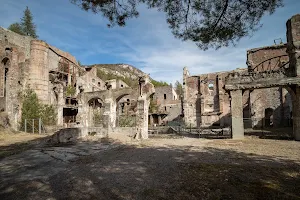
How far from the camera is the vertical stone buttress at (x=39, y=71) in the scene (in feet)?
81.6

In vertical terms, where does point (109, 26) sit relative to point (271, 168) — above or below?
above

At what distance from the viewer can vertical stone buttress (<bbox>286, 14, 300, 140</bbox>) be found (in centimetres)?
1187

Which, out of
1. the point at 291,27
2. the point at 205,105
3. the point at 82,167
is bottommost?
the point at 82,167

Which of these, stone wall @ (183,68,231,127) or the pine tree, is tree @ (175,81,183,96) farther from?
the pine tree

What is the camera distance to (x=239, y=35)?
7062 millimetres

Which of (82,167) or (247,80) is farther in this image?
(247,80)

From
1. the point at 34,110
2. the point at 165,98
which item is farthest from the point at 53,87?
the point at 165,98

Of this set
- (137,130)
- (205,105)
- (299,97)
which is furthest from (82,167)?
(205,105)

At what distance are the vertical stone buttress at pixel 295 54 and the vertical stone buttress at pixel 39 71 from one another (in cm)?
2680

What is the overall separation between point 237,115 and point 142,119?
700 centimetres

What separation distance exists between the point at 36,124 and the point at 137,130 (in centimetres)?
1381

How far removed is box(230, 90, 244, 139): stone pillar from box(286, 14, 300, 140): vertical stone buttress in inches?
121

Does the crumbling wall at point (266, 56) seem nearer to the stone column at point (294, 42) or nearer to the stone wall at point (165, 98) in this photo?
the stone column at point (294, 42)

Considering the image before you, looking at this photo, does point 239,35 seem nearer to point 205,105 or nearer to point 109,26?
point 109,26
